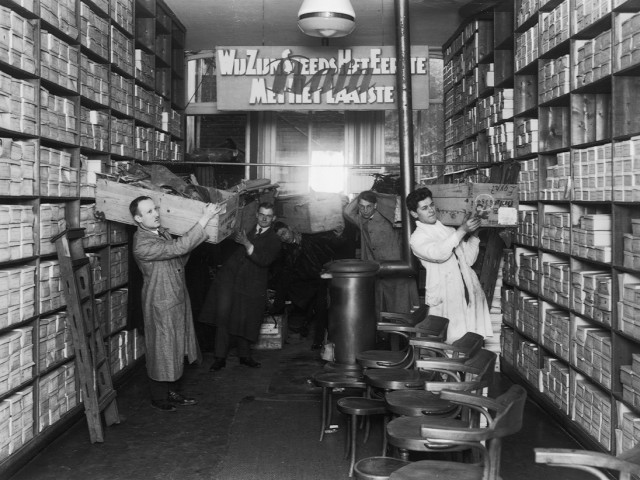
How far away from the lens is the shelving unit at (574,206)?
13.0 ft

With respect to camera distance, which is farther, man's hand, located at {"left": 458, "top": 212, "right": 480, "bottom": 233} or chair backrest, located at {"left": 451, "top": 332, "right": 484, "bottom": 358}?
man's hand, located at {"left": 458, "top": 212, "right": 480, "bottom": 233}

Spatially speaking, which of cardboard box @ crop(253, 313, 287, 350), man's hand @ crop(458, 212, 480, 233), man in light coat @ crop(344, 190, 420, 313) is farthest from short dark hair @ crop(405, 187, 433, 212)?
cardboard box @ crop(253, 313, 287, 350)

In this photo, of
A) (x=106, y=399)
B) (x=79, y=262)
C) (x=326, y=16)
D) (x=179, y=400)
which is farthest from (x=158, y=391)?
(x=326, y=16)

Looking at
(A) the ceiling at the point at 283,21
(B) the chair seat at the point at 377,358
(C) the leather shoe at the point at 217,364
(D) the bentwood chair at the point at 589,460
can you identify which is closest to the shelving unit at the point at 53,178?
(C) the leather shoe at the point at 217,364

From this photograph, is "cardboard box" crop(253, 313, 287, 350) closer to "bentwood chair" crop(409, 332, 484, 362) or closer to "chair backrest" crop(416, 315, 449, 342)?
"chair backrest" crop(416, 315, 449, 342)

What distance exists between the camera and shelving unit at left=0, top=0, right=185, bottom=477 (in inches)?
154

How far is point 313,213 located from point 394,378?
3.77 meters

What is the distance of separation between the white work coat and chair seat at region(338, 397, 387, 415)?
2.75ft

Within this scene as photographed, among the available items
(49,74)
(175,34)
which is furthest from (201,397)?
(175,34)

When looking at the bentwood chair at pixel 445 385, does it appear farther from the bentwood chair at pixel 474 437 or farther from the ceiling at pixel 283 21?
the ceiling at pixel 283 21

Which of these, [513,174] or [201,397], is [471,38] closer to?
[513,174]

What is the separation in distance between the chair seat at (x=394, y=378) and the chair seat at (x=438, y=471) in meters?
1.01

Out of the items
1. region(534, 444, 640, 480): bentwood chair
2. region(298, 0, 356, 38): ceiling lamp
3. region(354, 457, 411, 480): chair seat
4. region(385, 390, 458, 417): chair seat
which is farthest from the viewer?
region(298, 0, 356, 38): ceiling lamp

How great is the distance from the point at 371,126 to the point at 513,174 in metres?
4.16
